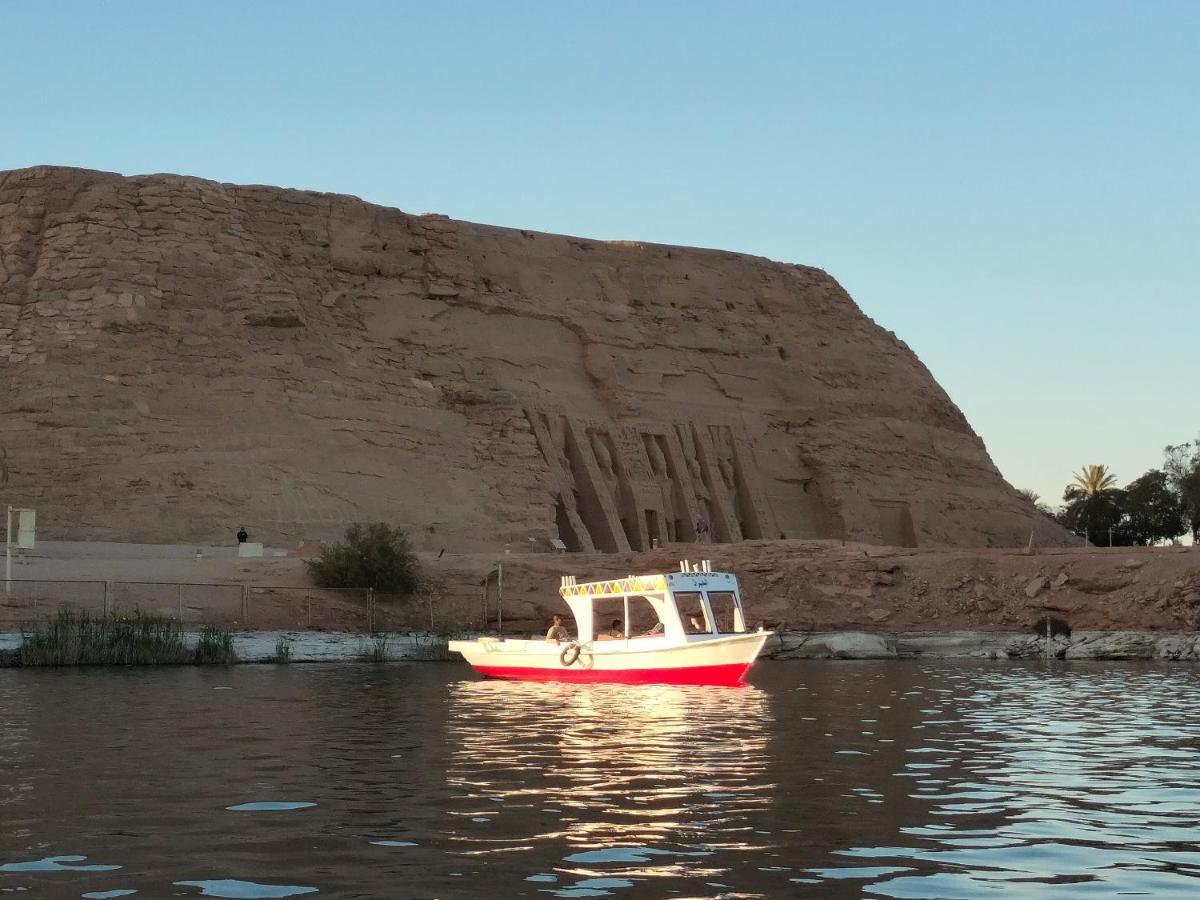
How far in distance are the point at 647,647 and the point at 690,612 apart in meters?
1.76

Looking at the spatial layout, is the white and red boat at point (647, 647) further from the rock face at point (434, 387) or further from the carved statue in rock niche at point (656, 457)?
the carved statue in rock niche at point (656, 457)

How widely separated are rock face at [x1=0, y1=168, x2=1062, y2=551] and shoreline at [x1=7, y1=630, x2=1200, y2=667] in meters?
13.1

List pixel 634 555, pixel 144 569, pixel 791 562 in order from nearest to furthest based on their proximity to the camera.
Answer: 1. pixel 144 569
2. pixel 791 562
3. pixel 634 555

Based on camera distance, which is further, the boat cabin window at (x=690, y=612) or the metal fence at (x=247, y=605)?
the metal fence at (x=247, y=605)

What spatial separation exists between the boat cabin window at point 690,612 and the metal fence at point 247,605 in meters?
10.8

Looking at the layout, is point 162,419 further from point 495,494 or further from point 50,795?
point 50,795

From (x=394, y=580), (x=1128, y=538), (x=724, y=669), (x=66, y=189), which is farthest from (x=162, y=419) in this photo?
(x=1128, y=538)

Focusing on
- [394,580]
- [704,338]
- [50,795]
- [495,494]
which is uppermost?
[704,338]

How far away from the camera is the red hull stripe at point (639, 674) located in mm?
23922

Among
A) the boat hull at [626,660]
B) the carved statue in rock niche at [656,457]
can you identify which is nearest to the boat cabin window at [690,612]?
the boat hull at [626,660]

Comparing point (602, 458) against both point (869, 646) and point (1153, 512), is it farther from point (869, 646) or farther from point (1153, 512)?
point (1153, 512)

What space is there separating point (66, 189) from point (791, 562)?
27.3 metres

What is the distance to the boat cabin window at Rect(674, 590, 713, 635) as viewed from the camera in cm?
2495

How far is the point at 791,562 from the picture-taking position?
135 ft
